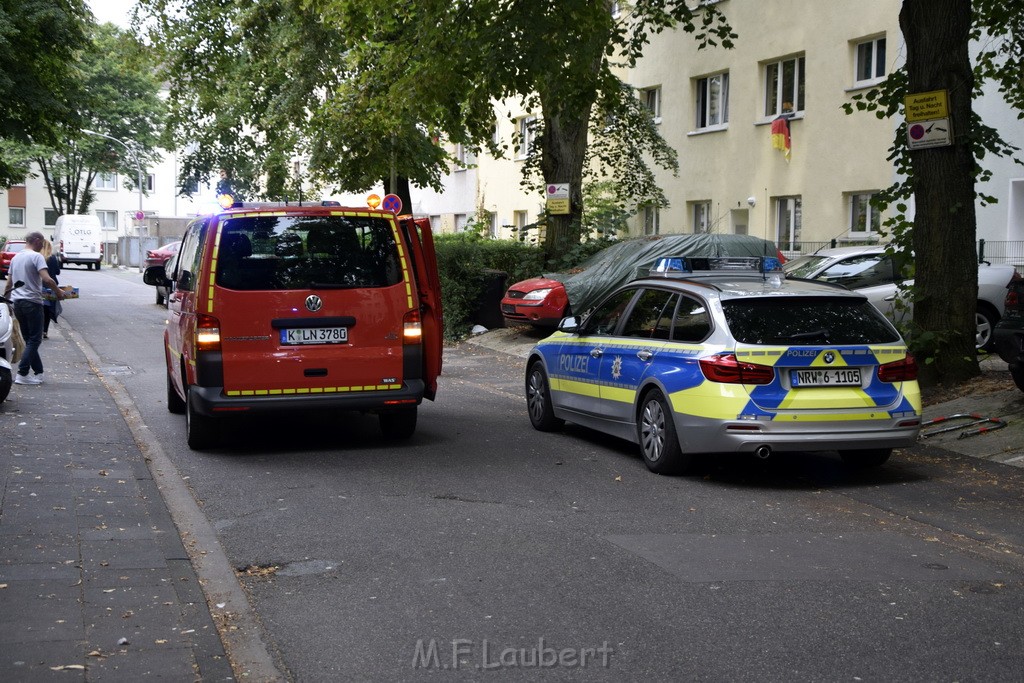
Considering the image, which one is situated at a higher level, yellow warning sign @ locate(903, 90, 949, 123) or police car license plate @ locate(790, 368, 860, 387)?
yellow warning sign @ locate(903, 90, 949, 123)

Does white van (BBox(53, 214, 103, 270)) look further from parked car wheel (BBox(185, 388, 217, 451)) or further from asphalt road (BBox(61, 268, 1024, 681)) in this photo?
asphalt road (BBox(61, 268, 1024, 681))

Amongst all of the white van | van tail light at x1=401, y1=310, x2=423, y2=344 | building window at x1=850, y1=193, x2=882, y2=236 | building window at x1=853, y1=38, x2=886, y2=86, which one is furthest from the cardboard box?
the white van

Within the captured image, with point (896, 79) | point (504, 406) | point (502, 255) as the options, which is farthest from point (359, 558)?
point (502, 255)

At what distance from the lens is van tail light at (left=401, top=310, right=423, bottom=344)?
1009 cm

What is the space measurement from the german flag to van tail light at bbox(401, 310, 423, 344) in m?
17.9

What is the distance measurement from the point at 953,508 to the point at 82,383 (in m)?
10.7

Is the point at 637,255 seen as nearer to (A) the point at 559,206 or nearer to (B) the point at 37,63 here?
(A) the point at 559,206

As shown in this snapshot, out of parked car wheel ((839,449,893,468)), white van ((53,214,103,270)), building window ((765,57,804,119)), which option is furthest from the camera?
white van ((53,214,103,270))

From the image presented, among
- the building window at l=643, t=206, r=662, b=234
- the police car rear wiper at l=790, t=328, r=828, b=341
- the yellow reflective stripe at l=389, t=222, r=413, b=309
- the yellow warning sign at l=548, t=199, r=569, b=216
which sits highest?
the yellow warning sign at l=548, t=199, r=569, b=216

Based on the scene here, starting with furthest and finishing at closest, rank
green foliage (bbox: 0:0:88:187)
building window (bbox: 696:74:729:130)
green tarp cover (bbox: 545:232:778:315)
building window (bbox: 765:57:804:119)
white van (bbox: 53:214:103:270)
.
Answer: white van (bbox: 53:214:103:270), building window (bbox: 696:74:729:130), building window (bbox: 765:57:804:119), green foliage (bbox: 0:0:88:187), green tarp cover (bbox: 545:232:778:315)

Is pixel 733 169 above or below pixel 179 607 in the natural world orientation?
above

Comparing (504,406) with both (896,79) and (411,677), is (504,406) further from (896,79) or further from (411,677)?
(411,677)

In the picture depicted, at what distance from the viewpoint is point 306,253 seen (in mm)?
10023

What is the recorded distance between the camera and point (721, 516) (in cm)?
769
